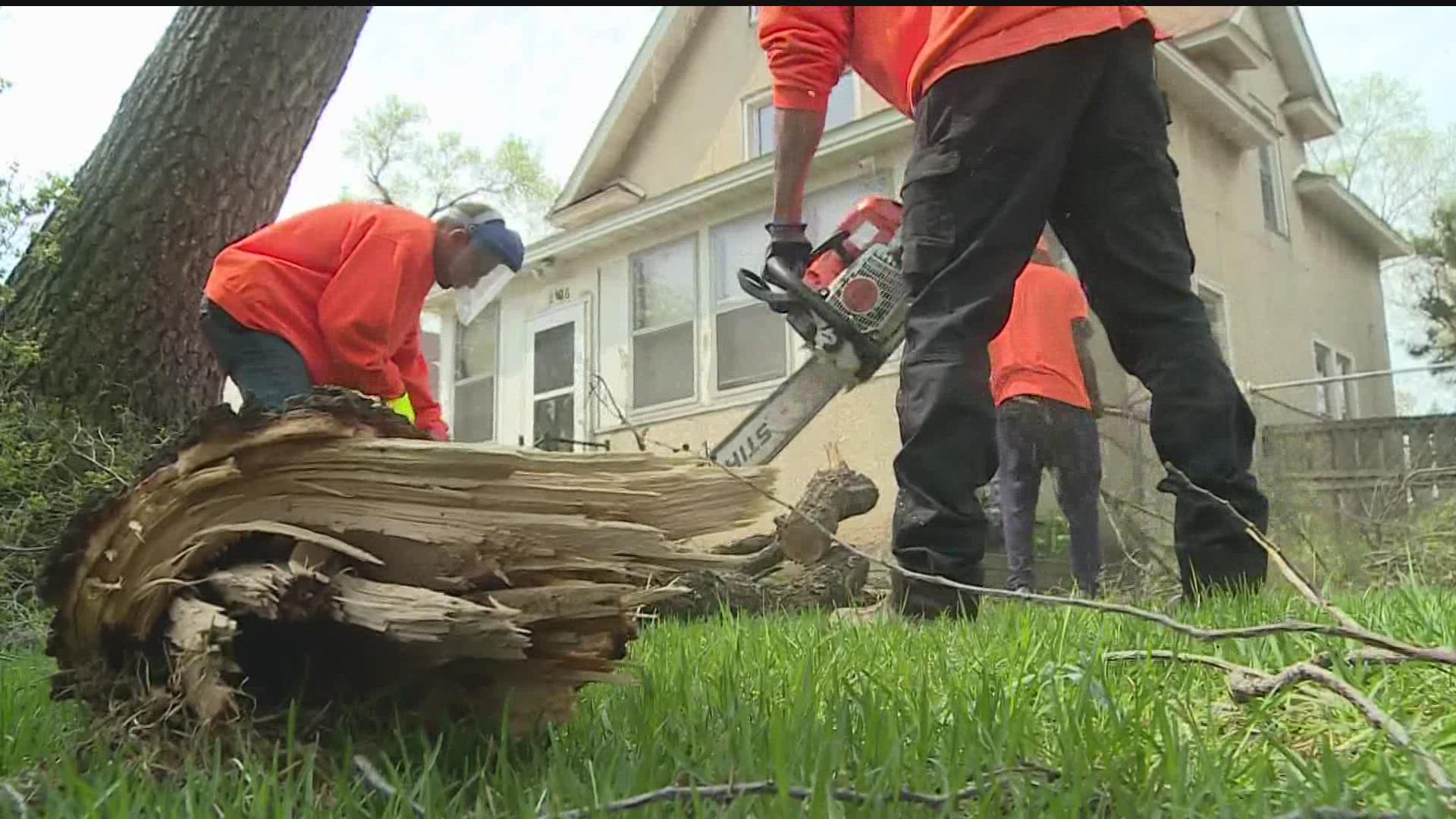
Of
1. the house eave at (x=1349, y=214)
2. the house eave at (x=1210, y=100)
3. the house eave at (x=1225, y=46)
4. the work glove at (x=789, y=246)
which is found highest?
the house eave at (x=1225, y=46)

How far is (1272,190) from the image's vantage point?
1131 cm

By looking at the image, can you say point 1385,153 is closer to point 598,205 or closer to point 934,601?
point 598,205

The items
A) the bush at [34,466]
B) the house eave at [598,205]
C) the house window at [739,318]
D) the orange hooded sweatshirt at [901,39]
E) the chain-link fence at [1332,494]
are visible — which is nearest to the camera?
the bush at [34,466]

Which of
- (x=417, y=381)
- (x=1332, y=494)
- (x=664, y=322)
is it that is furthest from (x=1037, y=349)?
(x=664, y=322)

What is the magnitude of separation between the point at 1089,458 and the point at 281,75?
3650 mm

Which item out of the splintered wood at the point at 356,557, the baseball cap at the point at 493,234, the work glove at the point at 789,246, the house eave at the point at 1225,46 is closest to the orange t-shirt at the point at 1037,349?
the work glove at the point at 789,246

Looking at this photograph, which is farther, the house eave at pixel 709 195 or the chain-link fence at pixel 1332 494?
the house eave at pixel 709 195

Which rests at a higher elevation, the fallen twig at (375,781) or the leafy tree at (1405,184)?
the leafy tree at (1405,184)

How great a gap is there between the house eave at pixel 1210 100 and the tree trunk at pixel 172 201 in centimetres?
670

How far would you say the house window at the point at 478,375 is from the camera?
12594 millimetres

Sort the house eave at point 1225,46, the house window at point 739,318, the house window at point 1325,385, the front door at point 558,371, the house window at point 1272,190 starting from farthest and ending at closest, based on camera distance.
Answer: the front door at point 558,371, the house window at point 1272,190, the house eave at point 1225,46, the house window at point 739,318, the house window at point 1325,385

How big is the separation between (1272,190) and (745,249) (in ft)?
19.4

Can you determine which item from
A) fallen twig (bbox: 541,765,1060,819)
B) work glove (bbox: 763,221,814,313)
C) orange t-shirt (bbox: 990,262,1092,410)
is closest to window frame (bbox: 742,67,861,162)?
orange t-shirt (bbox: 990,262,1092,410)

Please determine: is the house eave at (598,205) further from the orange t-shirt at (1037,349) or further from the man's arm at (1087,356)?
the orange t-shirt at (1037,349)
